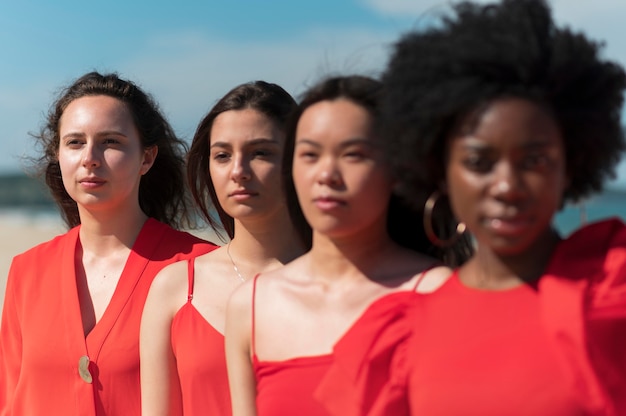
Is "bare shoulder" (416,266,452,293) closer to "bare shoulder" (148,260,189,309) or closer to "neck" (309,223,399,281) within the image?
"neck" (309,223,399,281)

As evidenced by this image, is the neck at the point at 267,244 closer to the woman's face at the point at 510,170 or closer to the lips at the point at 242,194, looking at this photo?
the lips at the point at 242,194

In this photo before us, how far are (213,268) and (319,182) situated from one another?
1.40 m

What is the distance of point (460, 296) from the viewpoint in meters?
3.02

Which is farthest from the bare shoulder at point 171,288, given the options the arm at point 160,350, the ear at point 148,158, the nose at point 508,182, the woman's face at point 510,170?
the nose at point 508,182

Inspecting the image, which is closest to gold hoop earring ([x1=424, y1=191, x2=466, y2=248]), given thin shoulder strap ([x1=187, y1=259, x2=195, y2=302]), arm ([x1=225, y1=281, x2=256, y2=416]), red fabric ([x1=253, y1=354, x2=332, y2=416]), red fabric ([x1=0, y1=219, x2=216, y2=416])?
red fabric ([x1=253, y1=354, x2=332, y2=416])

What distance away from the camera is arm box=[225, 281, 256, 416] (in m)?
3.52

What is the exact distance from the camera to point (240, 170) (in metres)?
4.22

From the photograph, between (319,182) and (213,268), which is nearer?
(319,182)

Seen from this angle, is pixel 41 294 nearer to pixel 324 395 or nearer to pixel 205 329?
pixel 205 329

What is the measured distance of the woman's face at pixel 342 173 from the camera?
3.21m

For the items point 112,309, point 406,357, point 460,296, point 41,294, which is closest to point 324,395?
point 406,357

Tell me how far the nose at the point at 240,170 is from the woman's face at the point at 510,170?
1.48m

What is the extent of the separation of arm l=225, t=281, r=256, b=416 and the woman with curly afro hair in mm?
625

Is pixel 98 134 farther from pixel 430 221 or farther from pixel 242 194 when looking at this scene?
pixel 430 221
